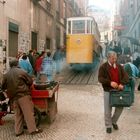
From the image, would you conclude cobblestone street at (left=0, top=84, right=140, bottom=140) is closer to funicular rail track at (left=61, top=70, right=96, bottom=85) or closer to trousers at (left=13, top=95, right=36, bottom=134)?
trousers at (left=13, top=95, right=36, bottom=134)

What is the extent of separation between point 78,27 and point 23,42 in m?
3.44

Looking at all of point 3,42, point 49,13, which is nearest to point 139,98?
point 3,42

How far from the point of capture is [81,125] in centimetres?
913

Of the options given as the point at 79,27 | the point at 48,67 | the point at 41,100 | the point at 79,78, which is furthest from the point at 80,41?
the point at 41,100

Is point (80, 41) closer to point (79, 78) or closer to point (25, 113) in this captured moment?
point (79, 78)

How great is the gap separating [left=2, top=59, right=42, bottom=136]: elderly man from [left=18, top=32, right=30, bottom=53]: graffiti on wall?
1429 cm

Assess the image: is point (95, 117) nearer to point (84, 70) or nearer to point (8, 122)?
point (8, 122)

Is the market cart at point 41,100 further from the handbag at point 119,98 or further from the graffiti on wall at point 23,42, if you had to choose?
the graffiti on wall at point 23,42

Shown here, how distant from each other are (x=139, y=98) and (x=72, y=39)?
34.1 feet

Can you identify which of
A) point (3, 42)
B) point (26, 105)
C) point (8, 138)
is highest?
point (3, 42)

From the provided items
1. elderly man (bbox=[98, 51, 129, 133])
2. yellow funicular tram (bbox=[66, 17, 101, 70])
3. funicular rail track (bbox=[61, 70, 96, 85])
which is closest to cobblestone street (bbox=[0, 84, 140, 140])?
elderly man (bbox=[98, 51, 129, 133])

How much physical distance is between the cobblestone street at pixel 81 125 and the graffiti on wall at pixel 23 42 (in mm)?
10454

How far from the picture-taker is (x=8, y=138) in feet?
26.0

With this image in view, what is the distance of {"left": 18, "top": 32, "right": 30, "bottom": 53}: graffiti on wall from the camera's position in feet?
74.4
